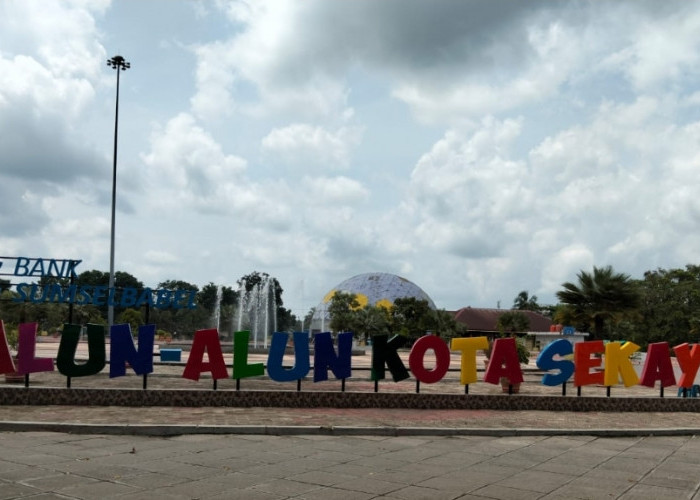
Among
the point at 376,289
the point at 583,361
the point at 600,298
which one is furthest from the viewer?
the point at 376,289

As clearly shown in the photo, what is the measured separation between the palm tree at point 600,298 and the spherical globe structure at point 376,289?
79.6 m

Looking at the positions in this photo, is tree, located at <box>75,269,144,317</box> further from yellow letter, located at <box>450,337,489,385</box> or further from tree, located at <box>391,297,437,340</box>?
yellow letter, located at <box>450,337,489,385</box>

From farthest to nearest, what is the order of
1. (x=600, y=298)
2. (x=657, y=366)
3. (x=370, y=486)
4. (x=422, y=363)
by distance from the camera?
(x=600, y=298)
(x=657, y=366)
(x=422, y=363)
(x=370, y=486)

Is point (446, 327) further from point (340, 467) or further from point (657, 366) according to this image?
point (340, 467)

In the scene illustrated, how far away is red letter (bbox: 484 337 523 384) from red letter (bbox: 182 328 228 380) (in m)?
7.50

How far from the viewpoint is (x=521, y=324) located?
77938 mm

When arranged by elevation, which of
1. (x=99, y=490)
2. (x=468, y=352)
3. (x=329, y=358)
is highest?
(x=468, y=352)

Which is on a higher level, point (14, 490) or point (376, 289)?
point (376, 289)

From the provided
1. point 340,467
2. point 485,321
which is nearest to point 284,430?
point 340,467

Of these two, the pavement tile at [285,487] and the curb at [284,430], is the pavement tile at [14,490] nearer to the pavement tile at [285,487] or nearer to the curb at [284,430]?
the pavement tile at [285,487]

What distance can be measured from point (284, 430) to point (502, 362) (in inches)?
314

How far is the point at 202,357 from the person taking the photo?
1805 centimetres

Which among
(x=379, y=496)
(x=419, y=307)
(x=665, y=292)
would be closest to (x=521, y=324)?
(x=419, y=307)

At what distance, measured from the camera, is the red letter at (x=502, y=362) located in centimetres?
1920
